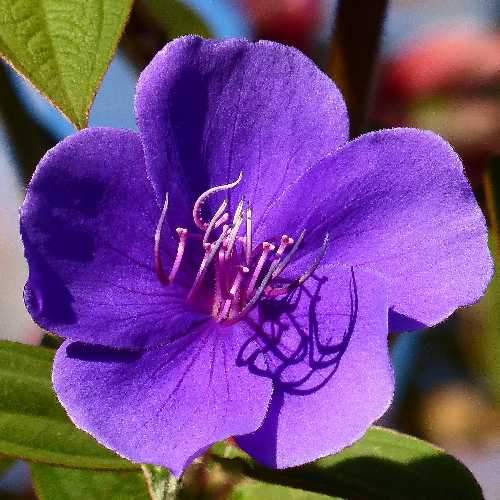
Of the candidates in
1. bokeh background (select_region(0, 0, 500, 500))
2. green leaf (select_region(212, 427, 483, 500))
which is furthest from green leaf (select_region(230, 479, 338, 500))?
bokeh background (select_region(0, 0, 500, 500))

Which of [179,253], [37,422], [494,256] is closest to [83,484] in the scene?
[37,422]

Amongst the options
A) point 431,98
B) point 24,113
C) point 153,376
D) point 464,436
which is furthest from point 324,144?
point 464,436

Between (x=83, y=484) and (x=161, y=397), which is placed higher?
(x=161, y=397)

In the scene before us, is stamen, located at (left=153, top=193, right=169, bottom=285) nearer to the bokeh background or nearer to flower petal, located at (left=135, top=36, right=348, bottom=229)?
flower petal, located at (left=135, top=36, right=348, bottom=229)

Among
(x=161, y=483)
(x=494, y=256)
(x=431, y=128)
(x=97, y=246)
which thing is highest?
(x=97, y=246)

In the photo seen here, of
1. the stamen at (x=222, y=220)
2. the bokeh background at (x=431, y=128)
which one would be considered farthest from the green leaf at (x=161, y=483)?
the bokeh background at (x=431, y=128)

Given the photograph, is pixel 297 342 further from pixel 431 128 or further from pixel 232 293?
pixel 431 128

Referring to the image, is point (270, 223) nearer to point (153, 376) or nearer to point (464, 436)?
point (153, 376)
